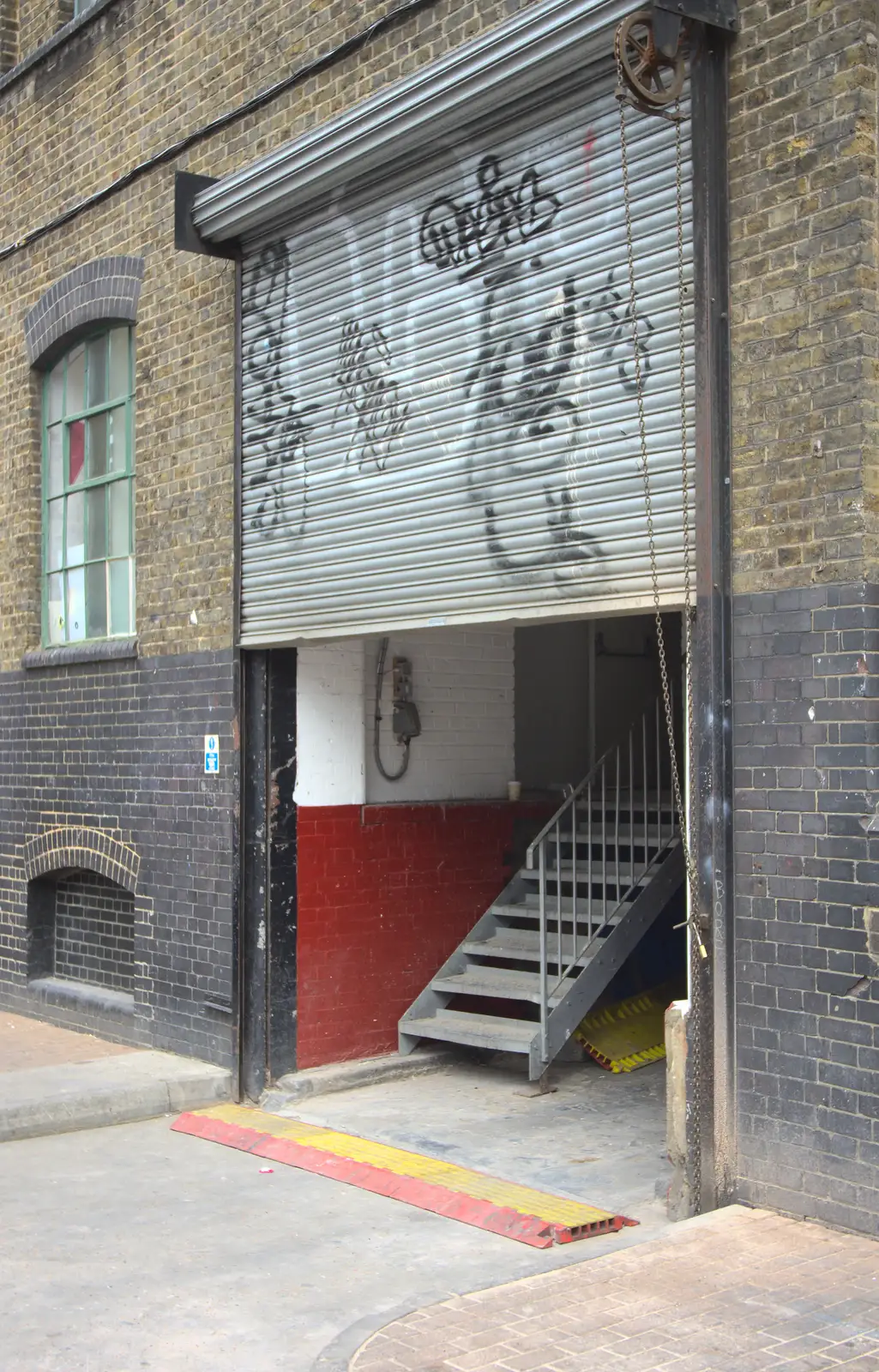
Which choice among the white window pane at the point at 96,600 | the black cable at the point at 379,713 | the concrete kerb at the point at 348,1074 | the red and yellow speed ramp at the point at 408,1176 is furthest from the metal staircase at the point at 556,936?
the white window pane at the point at 96,600

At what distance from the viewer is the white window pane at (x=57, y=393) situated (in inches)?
438

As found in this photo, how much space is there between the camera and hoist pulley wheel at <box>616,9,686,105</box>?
222 inches

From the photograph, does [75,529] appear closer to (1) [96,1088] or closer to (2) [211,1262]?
(1) [96,1088]

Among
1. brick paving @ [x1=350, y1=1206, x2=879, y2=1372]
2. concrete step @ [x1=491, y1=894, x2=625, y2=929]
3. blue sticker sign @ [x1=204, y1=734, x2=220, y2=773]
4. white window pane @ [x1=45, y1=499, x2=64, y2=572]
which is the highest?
white window pane @ [x1=45, y1=499, x2=64, y2=572]

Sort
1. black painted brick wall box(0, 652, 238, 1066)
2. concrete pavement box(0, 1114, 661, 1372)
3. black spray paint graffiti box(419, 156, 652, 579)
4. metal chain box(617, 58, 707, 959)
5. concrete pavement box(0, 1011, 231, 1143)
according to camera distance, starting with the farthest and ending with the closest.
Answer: black painted brick wall box(0, 652, 238, 1066) → concrete pavement box(0, 1011, 231, 1143) → black spray paint graffiti box(419, 156, 652, 579) → metal chain box(617, 58, 707, 959) → concrete pavement box(0, 1114, 661, 1372)

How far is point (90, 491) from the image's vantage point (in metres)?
10.7

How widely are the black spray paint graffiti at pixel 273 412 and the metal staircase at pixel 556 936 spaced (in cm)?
244

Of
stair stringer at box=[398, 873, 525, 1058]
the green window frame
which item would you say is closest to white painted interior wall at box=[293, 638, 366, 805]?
stair stringer at box=[398, 873, 525, 1058]

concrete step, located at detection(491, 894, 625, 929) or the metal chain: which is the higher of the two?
the metal chain

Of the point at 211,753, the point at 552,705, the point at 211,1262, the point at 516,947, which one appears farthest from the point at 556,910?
the point at 211,1262

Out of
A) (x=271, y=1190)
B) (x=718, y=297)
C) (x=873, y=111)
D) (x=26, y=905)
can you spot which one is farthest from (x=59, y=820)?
(x=873, y=111)

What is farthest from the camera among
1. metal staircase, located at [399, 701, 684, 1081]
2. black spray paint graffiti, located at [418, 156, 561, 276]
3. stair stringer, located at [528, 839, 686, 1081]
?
metal staircase, located at [399, 701, 684, 1081]

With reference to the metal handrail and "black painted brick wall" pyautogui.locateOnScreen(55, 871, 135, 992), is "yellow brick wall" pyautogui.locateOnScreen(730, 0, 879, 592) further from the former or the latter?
"black painted brick wall" pyautogui.locateOnScreen(55, 871, 135, 992)

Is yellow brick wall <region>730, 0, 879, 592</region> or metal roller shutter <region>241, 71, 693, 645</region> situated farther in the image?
metal roller shutter <region>241, 71, 693, 645</region>
